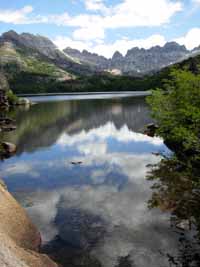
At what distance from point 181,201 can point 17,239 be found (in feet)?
57.0

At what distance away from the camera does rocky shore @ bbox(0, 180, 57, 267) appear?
1792 centimetres

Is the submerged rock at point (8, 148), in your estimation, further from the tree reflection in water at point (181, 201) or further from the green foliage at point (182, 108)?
the green foliage at point (182, 108)

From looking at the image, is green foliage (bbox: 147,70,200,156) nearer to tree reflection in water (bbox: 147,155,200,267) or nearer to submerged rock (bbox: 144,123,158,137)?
tree reflection in water (bbox: 147,155,200,267)

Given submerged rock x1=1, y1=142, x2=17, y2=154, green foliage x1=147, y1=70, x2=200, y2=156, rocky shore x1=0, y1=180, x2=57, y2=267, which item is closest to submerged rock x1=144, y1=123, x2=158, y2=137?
green foliage x1=147, y1=70, x2=200, y2=156

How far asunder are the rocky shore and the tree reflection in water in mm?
9762

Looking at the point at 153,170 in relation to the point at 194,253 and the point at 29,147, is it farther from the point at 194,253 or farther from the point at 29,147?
the point at 29,147

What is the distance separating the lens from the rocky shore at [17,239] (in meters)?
17.9

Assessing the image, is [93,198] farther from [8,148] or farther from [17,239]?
[8,148]

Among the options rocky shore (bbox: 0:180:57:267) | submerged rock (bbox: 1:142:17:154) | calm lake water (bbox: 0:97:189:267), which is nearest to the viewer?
rocky shore (bbox: 0:180:57:267)

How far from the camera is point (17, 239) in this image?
2259 cm

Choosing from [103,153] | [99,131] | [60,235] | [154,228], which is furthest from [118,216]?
[99,131]

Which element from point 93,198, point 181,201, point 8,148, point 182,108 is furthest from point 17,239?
point 8,148

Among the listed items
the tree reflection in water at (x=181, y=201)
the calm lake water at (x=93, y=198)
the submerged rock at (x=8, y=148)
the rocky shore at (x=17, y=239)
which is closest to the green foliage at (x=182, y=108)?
the tree reflection in water at (x=181, y=201)

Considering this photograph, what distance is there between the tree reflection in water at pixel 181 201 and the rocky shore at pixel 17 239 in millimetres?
9762
